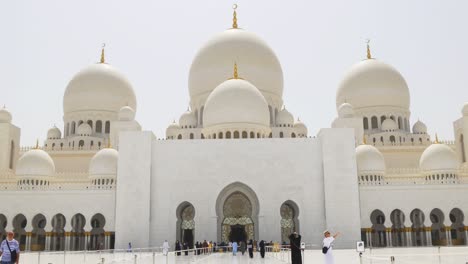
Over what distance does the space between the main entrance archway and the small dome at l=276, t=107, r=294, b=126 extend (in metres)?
6.51

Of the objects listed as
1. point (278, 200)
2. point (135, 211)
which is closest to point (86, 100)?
point (135, 211)

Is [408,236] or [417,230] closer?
[408,236]

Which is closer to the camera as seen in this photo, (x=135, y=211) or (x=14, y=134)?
(x=135, y=211)

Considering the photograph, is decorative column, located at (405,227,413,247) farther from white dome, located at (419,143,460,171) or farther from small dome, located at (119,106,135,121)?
small dome, located at (119,106,135,121)

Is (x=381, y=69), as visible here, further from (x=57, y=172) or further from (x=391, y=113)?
(x=57, y=172)

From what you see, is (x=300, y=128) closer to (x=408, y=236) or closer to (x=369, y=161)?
(x=369, y=161)

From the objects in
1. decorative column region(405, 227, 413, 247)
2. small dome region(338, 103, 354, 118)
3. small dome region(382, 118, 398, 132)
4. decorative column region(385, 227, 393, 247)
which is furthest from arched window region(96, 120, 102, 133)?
decorative column region(405, 227, 413, 247)

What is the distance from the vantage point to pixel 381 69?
106 ft

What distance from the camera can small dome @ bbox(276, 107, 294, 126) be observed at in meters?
28.2

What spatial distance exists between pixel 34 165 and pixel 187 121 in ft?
27.3

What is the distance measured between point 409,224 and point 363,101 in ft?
36.2

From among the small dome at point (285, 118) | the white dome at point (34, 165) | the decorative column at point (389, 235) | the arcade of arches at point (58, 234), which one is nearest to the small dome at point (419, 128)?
the small dome at point (285, 118)

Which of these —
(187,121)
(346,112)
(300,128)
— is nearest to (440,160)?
(346,112)

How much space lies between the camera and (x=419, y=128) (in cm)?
3134
